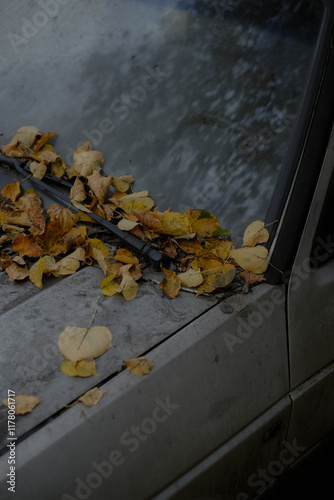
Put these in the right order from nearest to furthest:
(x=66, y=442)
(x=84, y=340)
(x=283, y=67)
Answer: (x=66, y=442)
(x=84, y=340)
(x=283, y=67)

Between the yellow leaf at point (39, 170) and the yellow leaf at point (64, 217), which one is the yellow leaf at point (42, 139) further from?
the yellow leaf at point (64, 217)

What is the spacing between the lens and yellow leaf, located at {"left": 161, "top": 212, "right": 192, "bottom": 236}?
6.27 ft

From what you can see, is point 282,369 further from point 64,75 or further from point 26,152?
point 64,75

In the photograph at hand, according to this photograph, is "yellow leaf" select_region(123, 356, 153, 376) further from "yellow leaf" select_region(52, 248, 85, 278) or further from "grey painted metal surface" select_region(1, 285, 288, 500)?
"yellow leaf" select_region(52, 248, 85, 278)

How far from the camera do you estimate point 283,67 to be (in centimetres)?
201

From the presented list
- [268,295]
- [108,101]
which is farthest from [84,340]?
[108,101]

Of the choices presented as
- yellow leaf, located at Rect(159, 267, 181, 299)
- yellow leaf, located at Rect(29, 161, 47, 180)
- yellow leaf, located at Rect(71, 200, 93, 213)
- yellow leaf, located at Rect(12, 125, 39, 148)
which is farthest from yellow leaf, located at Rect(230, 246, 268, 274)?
yellow leaf, located at Rect(12, 125, 39, 148)

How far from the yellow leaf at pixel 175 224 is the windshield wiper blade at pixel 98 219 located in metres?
0.11

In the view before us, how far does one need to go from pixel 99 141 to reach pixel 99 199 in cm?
30

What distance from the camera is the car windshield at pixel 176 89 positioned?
6.50ft

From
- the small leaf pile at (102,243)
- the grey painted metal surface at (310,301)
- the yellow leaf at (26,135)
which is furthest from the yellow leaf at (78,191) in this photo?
the grey painted metal surface at (310,301)

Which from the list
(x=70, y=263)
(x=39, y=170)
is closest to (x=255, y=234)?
(x=70, y=263)

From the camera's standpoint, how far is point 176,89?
2.17 meters

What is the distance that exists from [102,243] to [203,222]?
0.37 metres
